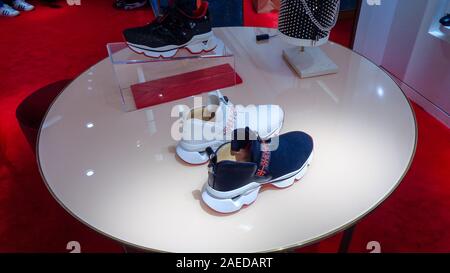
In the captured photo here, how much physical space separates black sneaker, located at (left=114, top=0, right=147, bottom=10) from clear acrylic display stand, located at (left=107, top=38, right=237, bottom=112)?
214 centimetres

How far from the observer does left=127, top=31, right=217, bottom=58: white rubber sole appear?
1152 millimetres

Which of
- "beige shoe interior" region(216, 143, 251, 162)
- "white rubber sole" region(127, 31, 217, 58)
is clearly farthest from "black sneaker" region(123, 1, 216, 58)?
"beige shoe interior" region(216, 143, 251, 162)

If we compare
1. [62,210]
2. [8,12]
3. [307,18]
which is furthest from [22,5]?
[307,18]

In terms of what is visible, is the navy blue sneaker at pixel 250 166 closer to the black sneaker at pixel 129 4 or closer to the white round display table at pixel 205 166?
the white round display table at pixel 205 166

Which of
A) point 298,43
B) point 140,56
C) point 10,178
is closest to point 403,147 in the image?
point 298,43

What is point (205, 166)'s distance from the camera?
2.79 ft

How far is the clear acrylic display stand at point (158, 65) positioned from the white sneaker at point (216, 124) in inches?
8.3

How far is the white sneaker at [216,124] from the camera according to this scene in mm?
838

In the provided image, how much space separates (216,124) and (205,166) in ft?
0.33

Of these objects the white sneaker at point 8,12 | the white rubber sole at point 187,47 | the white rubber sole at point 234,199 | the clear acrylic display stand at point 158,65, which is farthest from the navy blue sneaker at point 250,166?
the white sneaker at point 8,12

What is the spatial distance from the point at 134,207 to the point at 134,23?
246cm

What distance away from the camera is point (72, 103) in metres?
1.05

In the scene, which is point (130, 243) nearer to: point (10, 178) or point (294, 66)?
point (294, 66)

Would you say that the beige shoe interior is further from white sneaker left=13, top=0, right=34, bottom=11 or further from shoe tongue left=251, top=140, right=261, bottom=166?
white sneaker left=13, top=0, right=34, bottom=11
